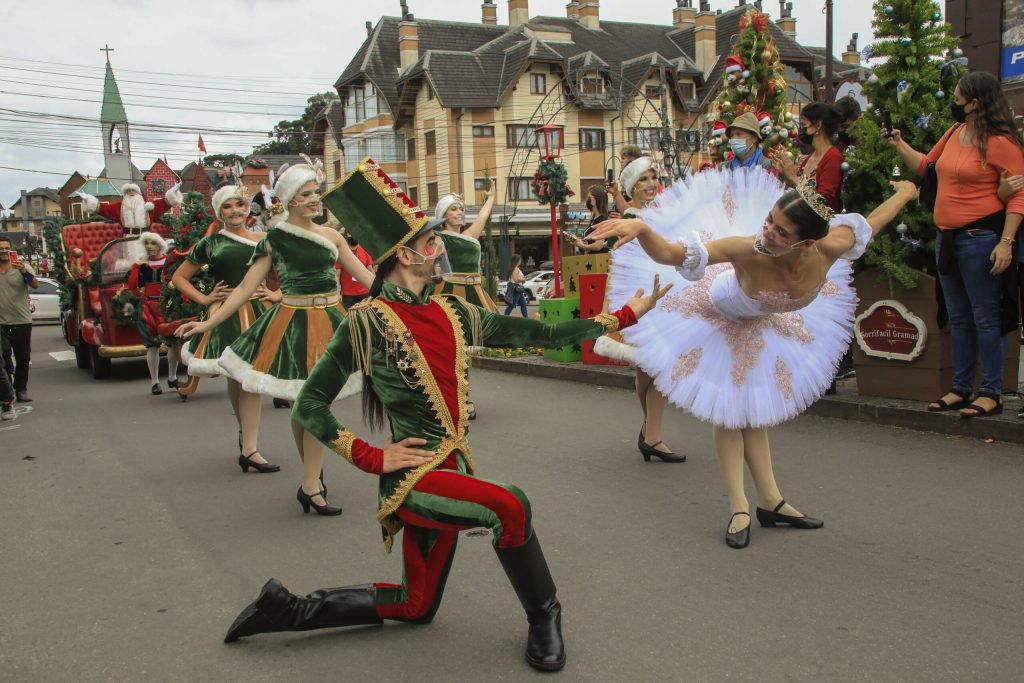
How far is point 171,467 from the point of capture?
742cm

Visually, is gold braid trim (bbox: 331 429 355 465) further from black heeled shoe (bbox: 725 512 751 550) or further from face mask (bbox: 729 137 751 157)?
face mask (bbox: 729 137 751 157)

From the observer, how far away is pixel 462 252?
28.9 ft

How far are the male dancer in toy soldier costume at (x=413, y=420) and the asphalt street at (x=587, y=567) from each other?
0.21 m

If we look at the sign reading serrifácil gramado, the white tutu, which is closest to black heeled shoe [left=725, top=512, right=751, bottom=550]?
the white tutu

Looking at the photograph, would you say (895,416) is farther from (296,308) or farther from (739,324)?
(296,308)

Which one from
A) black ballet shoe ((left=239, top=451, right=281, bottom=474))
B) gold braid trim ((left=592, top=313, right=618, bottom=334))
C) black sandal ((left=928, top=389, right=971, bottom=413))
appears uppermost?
gold braid trim ((left=592, top=313, right=618, bottom=334))

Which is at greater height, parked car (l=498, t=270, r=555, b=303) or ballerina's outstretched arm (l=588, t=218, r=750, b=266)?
ballerina's outstretched arm (l=588, t=218, r=750, b=266)

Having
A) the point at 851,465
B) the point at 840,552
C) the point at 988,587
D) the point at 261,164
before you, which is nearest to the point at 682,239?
the point at 840,552

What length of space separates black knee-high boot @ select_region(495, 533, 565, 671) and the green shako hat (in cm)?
127

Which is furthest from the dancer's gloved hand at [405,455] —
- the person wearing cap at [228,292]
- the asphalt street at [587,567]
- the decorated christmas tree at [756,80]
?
the decorated christmas tree at [756,80]

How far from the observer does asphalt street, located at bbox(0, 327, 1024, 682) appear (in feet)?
11.8

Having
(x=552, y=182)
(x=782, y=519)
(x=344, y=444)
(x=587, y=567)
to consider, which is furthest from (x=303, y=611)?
(x=552, y=182)

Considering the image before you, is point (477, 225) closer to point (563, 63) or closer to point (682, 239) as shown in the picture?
point (682, 239)

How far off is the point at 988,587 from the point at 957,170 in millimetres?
3628
